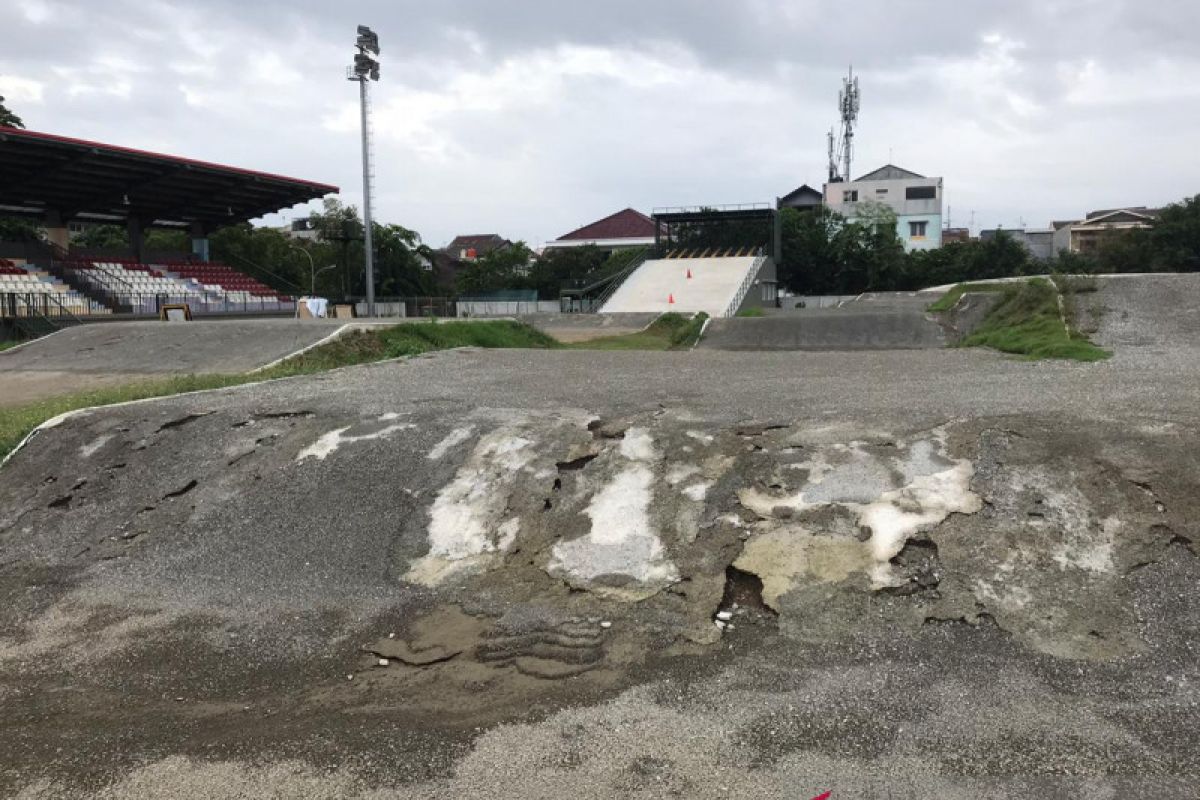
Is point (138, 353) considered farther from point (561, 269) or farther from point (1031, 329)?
point (561, 269)

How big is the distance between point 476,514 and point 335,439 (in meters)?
2.22

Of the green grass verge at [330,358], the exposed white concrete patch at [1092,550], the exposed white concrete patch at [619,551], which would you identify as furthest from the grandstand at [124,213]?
the exposed white concrete patch at [1092,550]

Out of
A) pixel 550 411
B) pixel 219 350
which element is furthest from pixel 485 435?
pixel 219 350

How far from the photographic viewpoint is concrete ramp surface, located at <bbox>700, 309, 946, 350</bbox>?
21.2m

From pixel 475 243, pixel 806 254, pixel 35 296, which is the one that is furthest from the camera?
pixel 475 243

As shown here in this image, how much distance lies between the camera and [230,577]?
6.05 meters

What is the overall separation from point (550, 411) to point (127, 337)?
15299 millimetres

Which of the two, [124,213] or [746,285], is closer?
[124,213]

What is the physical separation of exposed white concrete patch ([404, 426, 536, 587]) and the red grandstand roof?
2683cm

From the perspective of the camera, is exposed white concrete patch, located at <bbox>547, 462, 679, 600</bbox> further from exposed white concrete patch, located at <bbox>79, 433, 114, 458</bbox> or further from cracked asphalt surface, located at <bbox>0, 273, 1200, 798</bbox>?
exposed white concrete patch, located at <bbox>79, 433, 114, 458</bbox>

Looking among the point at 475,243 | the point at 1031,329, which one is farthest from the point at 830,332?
the point at 475,243

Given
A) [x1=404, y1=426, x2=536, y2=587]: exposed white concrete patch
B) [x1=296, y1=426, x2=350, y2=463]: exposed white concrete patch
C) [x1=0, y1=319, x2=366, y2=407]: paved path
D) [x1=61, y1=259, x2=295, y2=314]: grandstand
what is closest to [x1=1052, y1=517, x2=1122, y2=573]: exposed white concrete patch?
[x1=404, y1=426, x2=536, y2=587]: exposed white concrete patch

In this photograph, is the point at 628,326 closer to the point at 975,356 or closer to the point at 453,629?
the point at 975,356

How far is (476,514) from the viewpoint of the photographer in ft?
21.1
